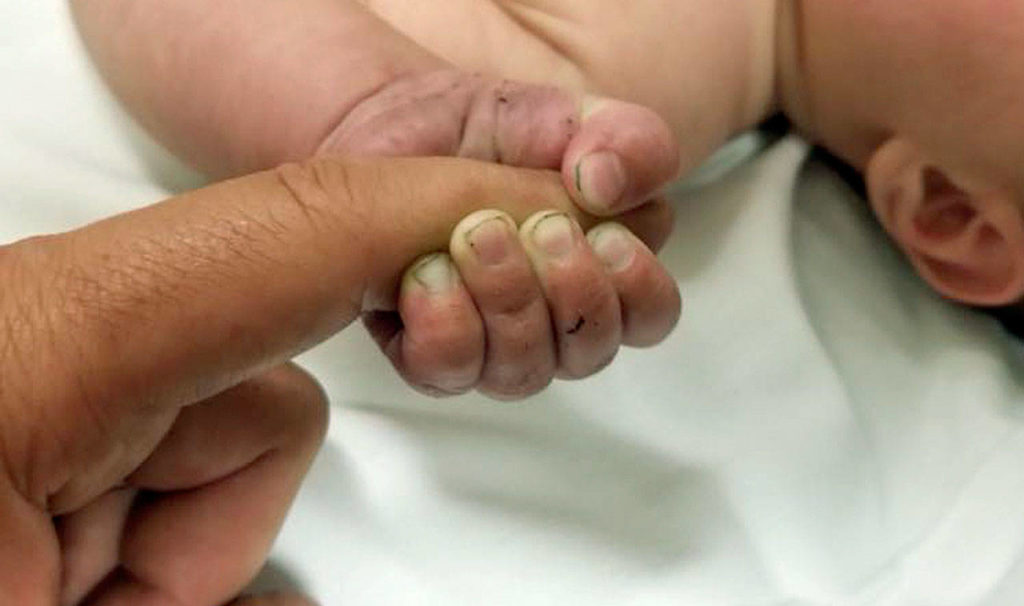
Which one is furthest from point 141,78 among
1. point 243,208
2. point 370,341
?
point 243,208

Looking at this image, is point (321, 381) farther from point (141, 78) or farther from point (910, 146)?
point (910, 146)

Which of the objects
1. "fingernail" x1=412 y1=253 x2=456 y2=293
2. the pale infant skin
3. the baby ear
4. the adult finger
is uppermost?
the adult finger

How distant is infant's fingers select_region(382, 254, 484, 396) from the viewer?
1.95 feet

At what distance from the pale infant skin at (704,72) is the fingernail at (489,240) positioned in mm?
182

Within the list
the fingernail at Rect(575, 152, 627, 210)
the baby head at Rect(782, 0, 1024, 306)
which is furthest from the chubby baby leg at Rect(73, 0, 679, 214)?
the baby head at Rect(782, 0, 1024, 306)

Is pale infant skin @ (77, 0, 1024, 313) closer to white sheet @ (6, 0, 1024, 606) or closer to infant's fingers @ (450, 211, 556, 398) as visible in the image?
white sheet @ (6, 0, 1024, 606)

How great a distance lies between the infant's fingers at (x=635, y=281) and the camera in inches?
25.4

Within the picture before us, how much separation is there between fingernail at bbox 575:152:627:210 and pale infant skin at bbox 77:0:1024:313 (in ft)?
0.47

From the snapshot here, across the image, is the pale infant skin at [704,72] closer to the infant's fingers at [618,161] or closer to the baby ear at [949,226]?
the baby ear at [949,226]

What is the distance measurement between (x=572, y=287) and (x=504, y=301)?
34 mm

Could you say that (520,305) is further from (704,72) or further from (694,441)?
(704,72)

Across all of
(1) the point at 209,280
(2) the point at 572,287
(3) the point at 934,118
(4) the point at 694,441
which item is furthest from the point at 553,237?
(3) the point at 934,118

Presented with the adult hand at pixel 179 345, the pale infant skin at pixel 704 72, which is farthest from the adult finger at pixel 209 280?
the pale infant skin at pixel 704 72

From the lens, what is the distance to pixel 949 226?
3.02 feet
